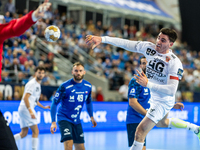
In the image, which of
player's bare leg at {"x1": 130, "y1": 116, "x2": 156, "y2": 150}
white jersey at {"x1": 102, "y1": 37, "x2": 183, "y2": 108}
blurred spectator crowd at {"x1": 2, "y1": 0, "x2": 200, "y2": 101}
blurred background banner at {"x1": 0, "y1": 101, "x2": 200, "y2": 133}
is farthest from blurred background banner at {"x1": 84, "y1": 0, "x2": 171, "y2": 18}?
player's bare leg at {"x1": 130, "y1": 116, "x2": 156, "y2": 150}

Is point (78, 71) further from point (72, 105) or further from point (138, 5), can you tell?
point (138, 5)

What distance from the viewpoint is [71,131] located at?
19.4ft

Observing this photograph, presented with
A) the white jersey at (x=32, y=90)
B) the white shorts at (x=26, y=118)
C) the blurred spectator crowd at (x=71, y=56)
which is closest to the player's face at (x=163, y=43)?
the white jersey at (x=32, y=90)

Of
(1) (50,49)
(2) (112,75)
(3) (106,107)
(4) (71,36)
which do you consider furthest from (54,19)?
(3) (106,107)

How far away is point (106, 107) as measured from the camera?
13547 mm

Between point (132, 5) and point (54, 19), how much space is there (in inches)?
415

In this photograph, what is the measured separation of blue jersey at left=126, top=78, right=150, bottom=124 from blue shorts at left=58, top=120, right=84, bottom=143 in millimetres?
954

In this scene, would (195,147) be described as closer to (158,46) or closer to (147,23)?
(158,46)

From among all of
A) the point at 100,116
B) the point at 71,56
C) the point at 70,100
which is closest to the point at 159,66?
the point at 70,100

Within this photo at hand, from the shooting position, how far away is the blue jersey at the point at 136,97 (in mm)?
6035

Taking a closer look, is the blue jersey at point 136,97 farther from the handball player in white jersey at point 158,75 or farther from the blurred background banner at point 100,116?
the blurred background banner at point 100,116

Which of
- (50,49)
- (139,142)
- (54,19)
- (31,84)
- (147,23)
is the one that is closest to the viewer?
(139,142)

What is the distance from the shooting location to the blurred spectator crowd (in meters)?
14.2

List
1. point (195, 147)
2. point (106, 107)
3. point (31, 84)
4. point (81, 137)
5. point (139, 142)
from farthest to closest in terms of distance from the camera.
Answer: point (106, 107), point (195, 147), point (31, 84), point (81, 137), point (139, 142)
